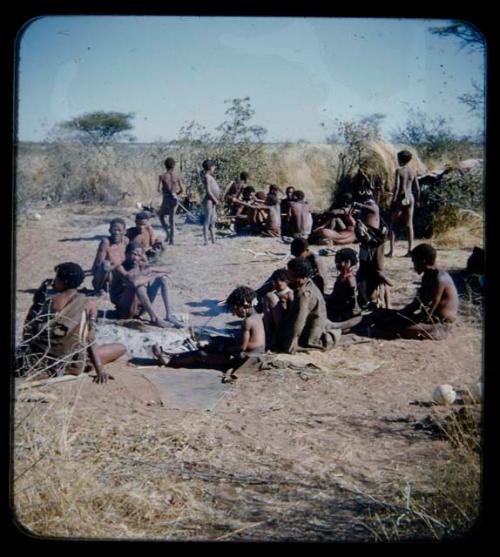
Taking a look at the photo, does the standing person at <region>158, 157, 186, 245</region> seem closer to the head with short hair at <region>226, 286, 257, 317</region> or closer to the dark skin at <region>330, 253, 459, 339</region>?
the dark skin at <region>330, 253, 459, 339</region>

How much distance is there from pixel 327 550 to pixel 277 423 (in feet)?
7.78

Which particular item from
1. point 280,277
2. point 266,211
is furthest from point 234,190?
point 280,277

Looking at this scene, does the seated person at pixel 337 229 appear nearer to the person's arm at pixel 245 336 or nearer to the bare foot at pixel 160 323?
the bare foot at pixel 160 323

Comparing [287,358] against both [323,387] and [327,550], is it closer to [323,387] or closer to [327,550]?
[323,387]

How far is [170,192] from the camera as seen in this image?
11.5 meters

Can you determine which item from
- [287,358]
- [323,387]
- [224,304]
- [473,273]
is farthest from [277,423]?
[473,273]

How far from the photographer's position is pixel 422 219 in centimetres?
1278

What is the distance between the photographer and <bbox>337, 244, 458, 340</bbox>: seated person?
7688 millimetres

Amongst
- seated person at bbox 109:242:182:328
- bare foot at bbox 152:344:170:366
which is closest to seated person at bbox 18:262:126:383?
bare foot at bbox 152:344:170:366

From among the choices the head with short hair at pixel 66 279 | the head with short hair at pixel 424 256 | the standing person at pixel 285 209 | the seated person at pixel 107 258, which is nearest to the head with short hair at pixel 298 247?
the head with short hair at pixel 424 256

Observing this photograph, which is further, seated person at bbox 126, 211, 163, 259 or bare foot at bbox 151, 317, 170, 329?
seated person at bbox 126, 211, 163, 259

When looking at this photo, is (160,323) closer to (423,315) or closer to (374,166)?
(423,315)

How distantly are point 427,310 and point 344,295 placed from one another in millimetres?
1158

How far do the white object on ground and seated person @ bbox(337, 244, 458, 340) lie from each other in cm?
148
